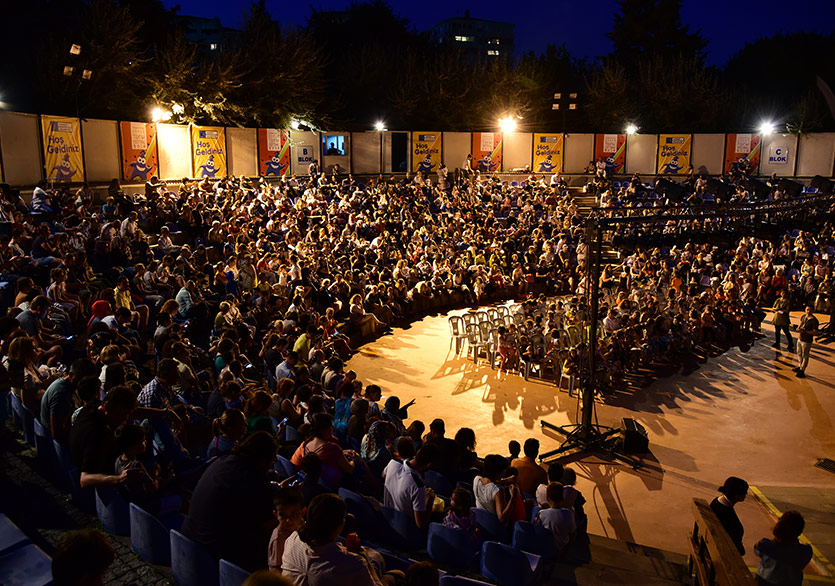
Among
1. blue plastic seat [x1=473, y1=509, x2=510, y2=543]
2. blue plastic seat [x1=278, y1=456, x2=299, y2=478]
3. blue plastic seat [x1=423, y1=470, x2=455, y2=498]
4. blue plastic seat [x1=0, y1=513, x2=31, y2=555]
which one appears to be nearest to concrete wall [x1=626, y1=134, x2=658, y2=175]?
blue plastic seat [x1=423, y1=470, x2=455, y2=498]

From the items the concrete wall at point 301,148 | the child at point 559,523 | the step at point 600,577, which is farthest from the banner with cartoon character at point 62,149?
the step at point 600,577

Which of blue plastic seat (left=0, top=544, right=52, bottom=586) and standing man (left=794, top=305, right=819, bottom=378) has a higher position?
blue plastic seat (left=0, top=544, right=52, bottom=586)

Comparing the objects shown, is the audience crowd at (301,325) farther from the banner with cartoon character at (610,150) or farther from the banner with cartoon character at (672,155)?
the banner with cartoon character at (672,155)

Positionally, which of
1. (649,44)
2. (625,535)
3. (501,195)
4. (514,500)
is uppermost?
(649,44)

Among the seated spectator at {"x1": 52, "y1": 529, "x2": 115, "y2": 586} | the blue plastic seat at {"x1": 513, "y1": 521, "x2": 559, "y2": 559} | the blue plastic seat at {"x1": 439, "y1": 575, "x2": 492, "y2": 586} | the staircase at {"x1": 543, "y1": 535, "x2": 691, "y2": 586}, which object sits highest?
the seated spectator at {"x1": 52, "y1": 529, "x2": 115, "y2": 586}

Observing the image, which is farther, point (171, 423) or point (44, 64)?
point (44, 64)

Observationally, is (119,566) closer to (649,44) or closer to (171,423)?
(171,423)

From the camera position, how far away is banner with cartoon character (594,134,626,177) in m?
32.0

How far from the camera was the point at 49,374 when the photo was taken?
6230 mm

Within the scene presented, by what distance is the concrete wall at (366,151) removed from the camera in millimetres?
29234

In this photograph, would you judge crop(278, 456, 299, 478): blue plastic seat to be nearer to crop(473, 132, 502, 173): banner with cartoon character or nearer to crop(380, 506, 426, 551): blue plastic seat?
crop(380, 506, 426, 551): blue plastic seat

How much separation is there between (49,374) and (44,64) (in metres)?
20.9

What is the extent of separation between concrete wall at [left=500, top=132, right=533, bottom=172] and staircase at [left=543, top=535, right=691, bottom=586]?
27.1 metres

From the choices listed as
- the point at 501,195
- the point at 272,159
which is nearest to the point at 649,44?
the point at 501,195
